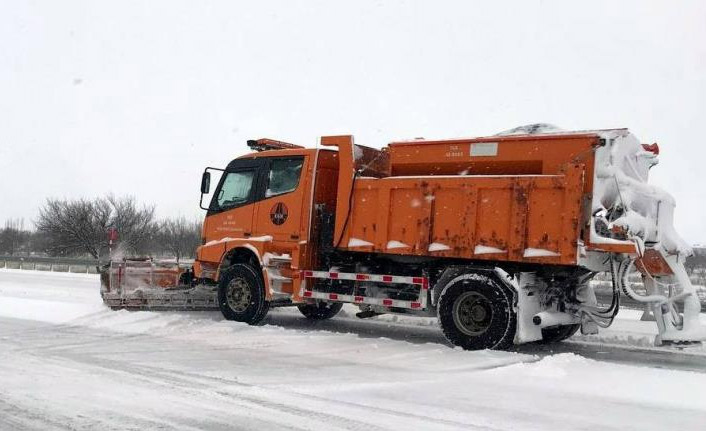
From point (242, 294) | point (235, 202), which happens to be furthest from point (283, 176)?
point (242, 294)

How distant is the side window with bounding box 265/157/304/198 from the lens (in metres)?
10.5

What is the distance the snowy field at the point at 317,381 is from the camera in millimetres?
4965

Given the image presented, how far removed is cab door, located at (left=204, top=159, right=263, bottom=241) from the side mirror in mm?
320

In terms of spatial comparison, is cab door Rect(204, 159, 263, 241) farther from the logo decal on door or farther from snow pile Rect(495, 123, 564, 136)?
snow pile Rect(495, 123, 564, 136)

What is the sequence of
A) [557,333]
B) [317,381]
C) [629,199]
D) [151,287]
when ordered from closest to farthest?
[317,381] < [629,199] < [557,333] < [151,287]

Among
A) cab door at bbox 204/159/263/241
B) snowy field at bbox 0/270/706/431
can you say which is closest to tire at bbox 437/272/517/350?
snowy field at bbox 0/270/706/431

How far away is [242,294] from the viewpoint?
10742mm

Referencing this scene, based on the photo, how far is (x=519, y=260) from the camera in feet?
26.9

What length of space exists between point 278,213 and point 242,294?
4.70 ft

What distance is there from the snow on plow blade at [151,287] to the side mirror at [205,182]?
168 cm

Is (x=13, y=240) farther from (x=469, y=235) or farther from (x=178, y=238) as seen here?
(x=469, y=235)

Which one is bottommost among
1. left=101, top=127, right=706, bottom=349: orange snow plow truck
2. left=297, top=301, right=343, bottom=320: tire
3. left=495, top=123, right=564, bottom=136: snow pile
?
left=297, top=301, right=343, bottom=320: tire

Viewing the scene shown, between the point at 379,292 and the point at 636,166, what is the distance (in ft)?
12.6

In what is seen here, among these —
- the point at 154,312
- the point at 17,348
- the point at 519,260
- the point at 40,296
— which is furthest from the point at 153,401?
the point at 40,296
